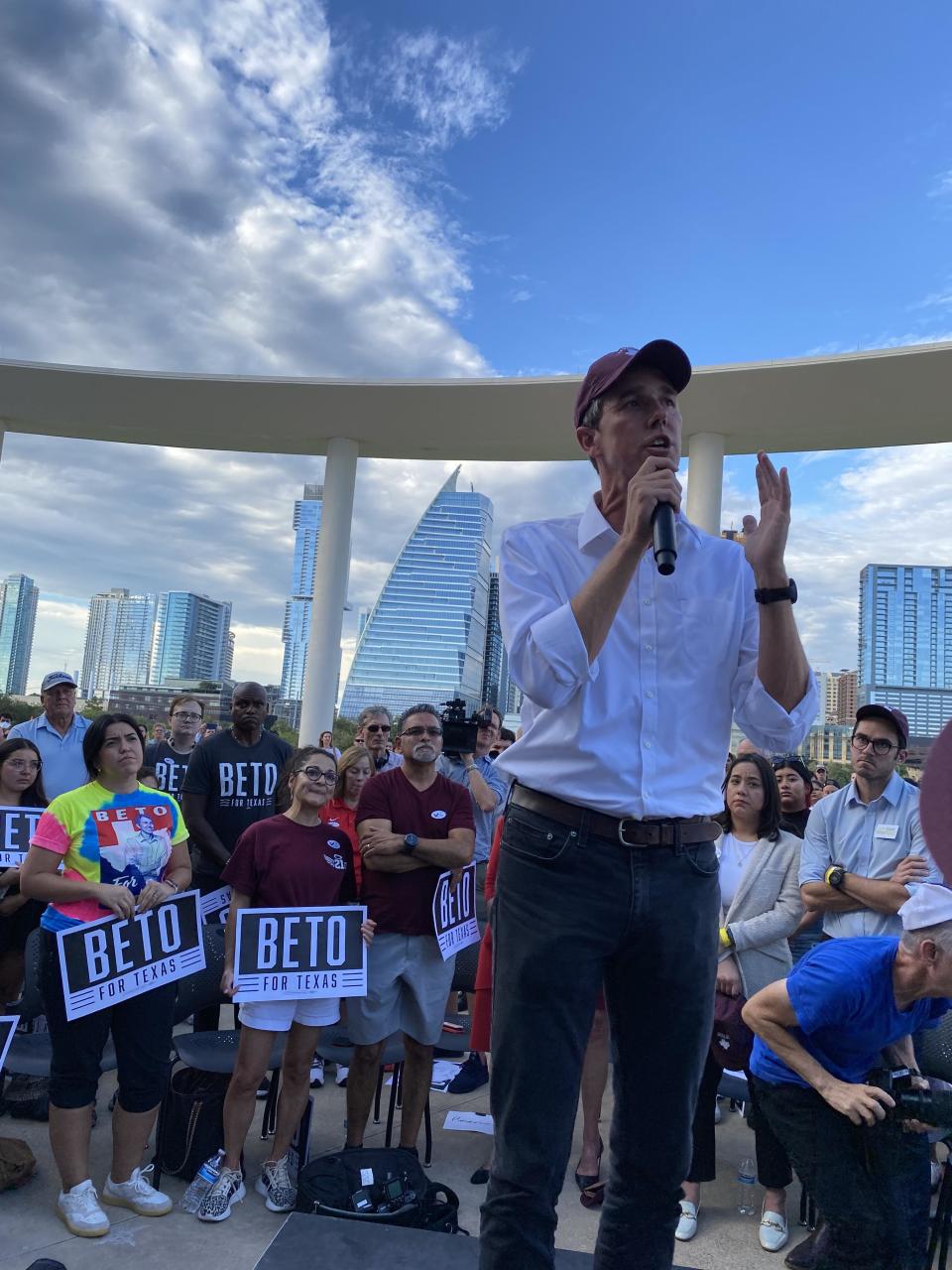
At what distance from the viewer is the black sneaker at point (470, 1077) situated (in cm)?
492

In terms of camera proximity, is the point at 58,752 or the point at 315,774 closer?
the point at 315,774

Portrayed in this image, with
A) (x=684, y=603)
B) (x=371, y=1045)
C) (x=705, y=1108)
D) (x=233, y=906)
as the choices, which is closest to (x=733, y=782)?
(x=705, y=1108)

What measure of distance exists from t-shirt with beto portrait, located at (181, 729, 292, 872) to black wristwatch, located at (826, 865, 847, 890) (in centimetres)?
299

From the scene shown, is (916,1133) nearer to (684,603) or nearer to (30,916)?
(684,603)

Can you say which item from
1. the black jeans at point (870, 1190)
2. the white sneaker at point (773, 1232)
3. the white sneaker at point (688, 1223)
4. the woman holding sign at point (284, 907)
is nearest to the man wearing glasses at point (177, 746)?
the woman holding sign at point (284, 907)

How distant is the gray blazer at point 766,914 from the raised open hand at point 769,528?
8.95 ft

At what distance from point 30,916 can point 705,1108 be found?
132 inches

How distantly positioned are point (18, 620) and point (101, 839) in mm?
65894

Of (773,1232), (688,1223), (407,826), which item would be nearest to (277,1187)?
(407,826)

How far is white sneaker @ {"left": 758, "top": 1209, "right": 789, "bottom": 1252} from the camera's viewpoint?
3414 millimetres

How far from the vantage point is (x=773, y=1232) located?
346 cm

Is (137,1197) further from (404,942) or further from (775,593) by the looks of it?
(775,593)

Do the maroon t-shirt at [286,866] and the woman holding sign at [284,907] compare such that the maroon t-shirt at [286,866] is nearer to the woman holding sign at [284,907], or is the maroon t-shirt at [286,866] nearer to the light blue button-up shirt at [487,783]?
the woman holding sign at [284,907]

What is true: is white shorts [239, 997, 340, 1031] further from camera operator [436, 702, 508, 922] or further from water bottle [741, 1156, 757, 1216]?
water bottle [741, 1156, 757, 1216]
